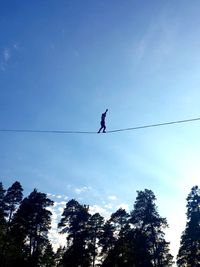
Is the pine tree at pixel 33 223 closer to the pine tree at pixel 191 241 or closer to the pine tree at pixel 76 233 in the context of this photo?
the pine tree at pixel 76 233

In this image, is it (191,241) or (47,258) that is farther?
(47,258)

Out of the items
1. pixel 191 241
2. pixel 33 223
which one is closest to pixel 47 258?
pixel 33 223

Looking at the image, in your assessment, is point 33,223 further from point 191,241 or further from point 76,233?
point 191,241

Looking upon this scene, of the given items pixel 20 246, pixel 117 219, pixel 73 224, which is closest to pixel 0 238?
pixel 20 246

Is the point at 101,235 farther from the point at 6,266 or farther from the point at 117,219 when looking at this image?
the point at 6,266

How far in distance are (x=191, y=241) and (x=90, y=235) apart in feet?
47.4

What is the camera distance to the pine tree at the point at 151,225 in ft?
140

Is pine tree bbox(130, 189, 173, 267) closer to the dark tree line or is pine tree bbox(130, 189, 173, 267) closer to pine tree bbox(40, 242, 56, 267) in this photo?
the dark tree line

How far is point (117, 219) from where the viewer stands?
4819 cm

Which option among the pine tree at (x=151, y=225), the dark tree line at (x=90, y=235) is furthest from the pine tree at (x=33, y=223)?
the pine tree at (x=151, y=225)

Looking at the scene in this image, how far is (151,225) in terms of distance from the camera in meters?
44.6

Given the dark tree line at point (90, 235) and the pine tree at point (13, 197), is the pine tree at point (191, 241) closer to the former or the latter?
the dark tree line at point (90, 235)

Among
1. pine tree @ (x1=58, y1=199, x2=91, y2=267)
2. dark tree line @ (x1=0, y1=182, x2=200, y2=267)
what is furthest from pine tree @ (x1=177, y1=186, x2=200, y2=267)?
pine tree @ (x1=58, y1=199, x2=91, y2=267)

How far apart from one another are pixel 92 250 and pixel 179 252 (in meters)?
12.0
